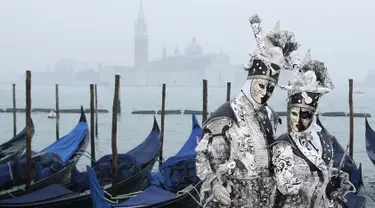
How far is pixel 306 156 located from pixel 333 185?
24cm

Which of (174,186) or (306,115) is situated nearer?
(306,115)

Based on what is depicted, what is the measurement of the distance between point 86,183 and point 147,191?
1.51m

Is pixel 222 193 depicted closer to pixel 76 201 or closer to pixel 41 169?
pixel 76 201

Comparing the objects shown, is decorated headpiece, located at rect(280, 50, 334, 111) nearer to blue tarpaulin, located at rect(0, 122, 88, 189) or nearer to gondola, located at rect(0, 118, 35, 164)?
blue tarpaulin, located at rect(0, 122, 88, 189)

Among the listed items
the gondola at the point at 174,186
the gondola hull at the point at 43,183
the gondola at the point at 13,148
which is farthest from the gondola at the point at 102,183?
the gondola at the point at 13,148

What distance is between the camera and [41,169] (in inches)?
340

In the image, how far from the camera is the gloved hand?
99.9 inches

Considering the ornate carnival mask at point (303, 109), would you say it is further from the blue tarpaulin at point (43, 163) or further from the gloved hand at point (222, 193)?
the blue tarpaulin at point (43, 163)

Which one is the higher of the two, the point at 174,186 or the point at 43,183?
the point at 174,186

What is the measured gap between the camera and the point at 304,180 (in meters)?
2.49

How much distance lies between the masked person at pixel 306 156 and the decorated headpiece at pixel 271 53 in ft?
0.44

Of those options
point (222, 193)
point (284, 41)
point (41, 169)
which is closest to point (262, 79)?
point (284, 41)

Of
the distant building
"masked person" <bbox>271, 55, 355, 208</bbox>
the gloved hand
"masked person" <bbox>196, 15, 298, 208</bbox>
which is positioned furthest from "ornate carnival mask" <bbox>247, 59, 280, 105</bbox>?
the distant building

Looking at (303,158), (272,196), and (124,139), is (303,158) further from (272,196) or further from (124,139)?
(124,139)
